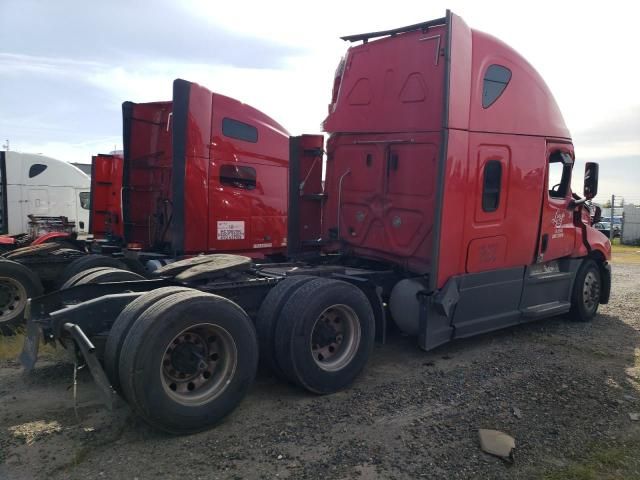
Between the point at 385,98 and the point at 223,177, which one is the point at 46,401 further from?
the point at 385,98

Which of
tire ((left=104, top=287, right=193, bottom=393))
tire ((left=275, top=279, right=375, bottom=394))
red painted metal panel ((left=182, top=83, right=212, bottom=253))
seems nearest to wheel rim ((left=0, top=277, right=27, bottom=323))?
red painted metal panel ((left=182, top=83, right=212, bottom=253))

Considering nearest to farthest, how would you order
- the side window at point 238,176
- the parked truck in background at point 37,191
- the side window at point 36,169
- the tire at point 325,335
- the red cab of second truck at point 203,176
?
the tire at point 325,335, the red cab of second truck at point 203,176, the side window at point 238,176, the parked truck in background at point 37,191, the side window at point 36,169

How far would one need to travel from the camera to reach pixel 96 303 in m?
4.15

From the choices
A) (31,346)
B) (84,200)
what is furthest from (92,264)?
(84,200)

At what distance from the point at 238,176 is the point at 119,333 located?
14.1 ft

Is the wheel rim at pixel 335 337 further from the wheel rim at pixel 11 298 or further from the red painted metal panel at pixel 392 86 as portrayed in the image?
the wheel rim at pixel 11 298

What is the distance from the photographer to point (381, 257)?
6523 millimetres

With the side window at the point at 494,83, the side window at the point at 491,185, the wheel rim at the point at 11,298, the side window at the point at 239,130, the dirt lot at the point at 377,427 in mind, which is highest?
the side window at the point at 494,83

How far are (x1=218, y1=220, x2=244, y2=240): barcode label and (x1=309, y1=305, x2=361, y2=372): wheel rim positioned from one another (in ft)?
10.1

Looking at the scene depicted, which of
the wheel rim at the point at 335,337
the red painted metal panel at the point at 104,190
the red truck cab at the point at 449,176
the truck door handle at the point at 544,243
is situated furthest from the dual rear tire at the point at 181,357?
the red painted metal panel at the point at 104,190

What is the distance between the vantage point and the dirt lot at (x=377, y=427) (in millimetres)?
3455

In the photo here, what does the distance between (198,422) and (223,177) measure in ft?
14.2

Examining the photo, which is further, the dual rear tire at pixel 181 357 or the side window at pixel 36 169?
the side window at pixel 36 169

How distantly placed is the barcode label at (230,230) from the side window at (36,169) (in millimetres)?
9170
